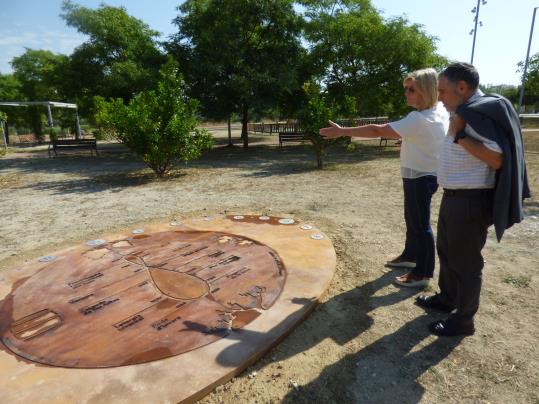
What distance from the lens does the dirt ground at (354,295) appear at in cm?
185

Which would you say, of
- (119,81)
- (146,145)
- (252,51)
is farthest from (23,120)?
(146,145)

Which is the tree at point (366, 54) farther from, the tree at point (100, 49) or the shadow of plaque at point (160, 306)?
the shadow of plaque at point (160, 306)

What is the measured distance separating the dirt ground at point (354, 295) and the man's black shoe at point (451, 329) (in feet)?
0.15

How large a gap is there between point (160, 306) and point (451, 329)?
6.04ft

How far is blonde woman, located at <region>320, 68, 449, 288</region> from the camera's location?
244 centimetres

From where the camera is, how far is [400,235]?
4.07m

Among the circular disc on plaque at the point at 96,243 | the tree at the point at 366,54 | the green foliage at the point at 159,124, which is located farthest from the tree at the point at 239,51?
the circular disc on plaque at the point at 96,243

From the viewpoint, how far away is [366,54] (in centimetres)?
1476

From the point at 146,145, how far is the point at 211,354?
23.0ft

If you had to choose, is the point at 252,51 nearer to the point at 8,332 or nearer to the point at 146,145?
the point at 146,145

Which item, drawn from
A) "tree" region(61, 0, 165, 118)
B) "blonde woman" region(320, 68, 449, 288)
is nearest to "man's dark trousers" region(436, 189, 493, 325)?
"blonde woman" region(320, 68, 449, 288)

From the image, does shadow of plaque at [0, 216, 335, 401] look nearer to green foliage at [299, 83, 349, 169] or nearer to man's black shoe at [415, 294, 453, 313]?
man's black shoe at [415, 294, 453, 313]

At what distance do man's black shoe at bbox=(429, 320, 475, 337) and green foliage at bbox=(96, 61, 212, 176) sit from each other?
698 centimetres

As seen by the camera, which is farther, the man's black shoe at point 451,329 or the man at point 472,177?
the man's black shoe at point 451,329
